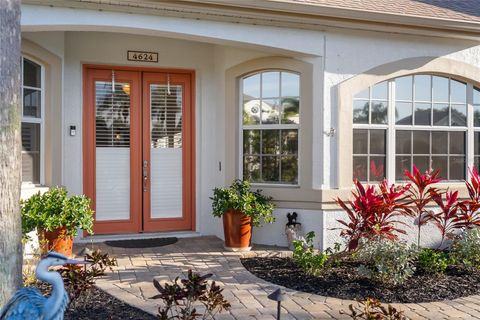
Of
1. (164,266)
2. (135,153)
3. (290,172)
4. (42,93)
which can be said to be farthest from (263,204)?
(42,93)

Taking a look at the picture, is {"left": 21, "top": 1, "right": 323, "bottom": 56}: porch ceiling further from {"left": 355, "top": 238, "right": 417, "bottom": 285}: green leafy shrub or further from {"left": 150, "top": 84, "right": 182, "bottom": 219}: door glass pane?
{"left": 355, "top": 238, "right": 417, "bottom": 285}: green leafy shrub

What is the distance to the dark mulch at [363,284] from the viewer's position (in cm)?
522

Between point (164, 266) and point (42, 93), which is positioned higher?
point (42, 93)

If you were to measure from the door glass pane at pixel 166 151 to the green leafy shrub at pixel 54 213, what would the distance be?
191cm

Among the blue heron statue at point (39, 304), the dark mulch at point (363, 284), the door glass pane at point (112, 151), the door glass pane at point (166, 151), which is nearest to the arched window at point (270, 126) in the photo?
the door glass pane at point (166, 151)

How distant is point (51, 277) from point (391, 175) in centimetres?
582

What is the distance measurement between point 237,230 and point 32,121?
126 inches

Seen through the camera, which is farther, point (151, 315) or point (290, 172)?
point (290, 172)

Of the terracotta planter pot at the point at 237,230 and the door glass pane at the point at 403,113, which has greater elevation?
the door glass pane at the point at 403,113

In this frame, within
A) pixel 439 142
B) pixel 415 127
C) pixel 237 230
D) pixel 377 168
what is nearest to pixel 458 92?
pixel 439 142

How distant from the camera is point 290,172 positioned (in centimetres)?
740

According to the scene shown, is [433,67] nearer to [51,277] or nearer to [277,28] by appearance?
Answer: [277,28]

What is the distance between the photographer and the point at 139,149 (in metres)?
7.92

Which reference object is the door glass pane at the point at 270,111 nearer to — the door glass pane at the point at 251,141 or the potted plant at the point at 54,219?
the door glass pane at the point at 251,141
